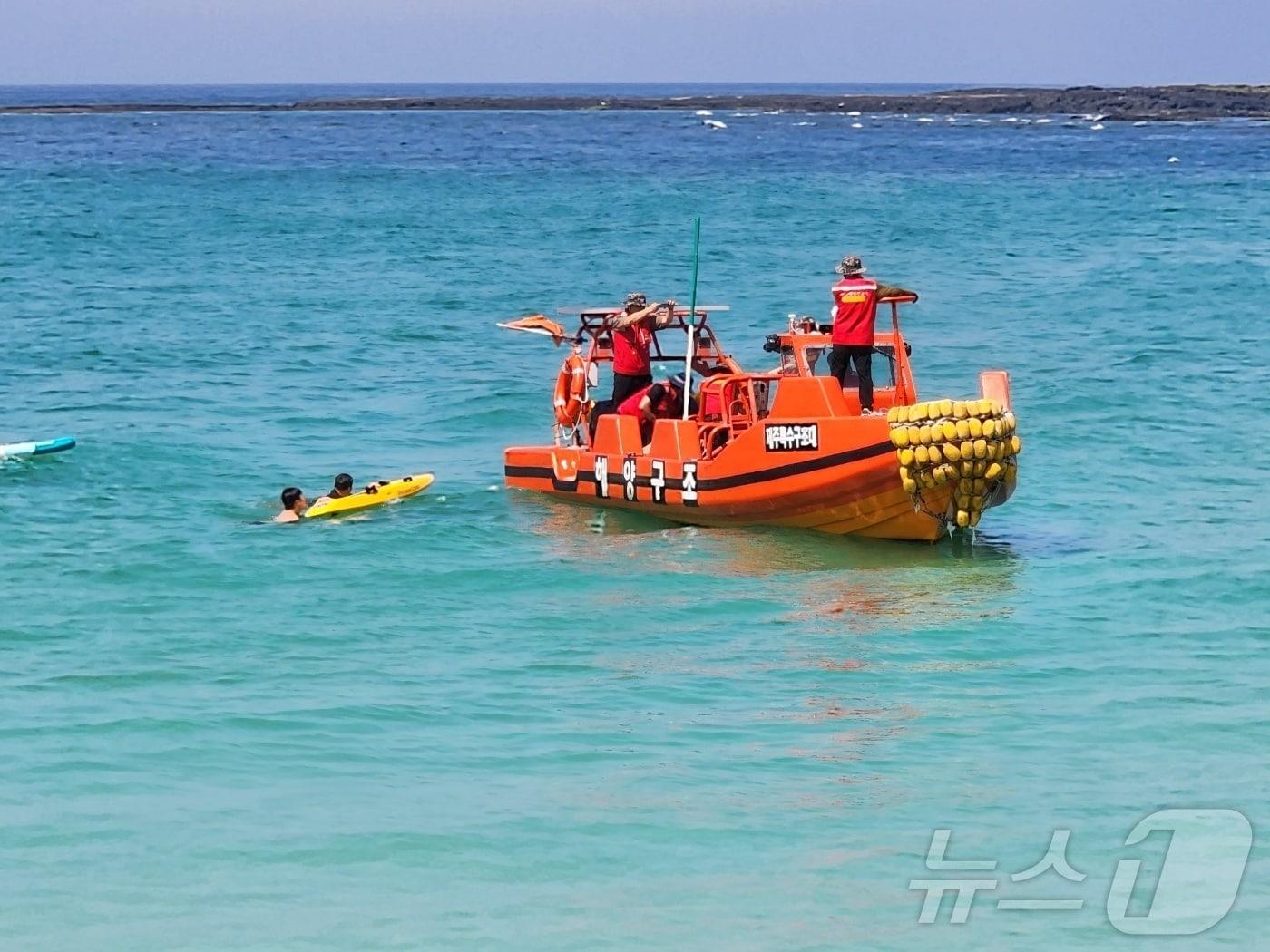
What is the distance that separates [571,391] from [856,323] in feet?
11.1

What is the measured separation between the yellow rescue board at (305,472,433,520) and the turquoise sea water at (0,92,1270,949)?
0.24 metres

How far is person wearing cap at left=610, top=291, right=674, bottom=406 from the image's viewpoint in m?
17.3

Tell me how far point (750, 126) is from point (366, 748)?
106224mm

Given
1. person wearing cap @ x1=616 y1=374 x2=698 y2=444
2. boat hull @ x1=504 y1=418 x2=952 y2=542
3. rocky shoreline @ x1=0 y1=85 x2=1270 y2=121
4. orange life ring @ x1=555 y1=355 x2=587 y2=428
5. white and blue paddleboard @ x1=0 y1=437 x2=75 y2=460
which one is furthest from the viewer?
rocky shoreline @ x1=0 y1=85 x2=1270 y2=121

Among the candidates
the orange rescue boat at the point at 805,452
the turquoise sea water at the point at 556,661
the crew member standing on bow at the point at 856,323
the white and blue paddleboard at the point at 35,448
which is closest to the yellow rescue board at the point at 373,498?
the turquoise sea water at the point at 556,661

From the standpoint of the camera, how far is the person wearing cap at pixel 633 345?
17.3 m

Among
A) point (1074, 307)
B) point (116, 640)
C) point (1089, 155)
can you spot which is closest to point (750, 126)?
point (1089, 155)

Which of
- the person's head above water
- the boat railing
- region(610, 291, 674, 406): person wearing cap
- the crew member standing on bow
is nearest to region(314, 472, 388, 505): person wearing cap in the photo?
region(610, 291, 674, 406): person wearing cap

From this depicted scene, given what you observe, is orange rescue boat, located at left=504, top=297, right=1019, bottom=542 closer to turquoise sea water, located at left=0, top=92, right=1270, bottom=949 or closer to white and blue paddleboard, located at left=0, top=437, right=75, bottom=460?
turquoise sea water, located at left=0, top=92, right=1270, bottom=949

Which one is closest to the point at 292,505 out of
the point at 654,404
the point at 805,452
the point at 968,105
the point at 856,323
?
the point at 654,404

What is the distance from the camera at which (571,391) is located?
1812 centimetres

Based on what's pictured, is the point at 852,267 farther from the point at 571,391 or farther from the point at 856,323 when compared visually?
the point at 571,391

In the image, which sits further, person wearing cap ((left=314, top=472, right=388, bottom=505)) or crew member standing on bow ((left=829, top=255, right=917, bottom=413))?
person wearing cap ((left=314, top=472, right=388, bottom=505))

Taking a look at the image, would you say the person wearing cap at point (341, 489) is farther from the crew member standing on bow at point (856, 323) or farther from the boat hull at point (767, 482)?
the crew member standing on bow at point (856, 323)
